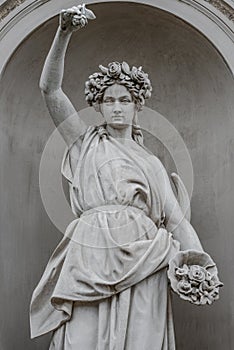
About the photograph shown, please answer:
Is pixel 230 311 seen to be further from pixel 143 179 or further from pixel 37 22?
pixel 37 22

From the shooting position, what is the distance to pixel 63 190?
677 cm

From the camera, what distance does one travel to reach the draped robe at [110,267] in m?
5.66

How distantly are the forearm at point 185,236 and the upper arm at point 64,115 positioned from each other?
686 mm

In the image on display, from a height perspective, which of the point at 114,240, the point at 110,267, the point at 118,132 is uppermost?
the point at 118,132

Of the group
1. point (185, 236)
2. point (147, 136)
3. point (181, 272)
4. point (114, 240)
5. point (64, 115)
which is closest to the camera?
point (181, 272)

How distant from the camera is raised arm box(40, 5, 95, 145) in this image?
18.8 feet

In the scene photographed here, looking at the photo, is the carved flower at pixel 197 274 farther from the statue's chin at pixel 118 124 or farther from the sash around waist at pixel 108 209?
the statue's chin at pixel 118 124

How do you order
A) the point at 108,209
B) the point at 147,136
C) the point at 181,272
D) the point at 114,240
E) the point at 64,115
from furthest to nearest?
the point at 147,136 → the point at 64,115 → the point at 108,209 → the point at 114,240 → the point at 181,272

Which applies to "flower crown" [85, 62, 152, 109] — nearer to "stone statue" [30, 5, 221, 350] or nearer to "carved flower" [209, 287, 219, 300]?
"stone statue" [30, 5, 221, 350]

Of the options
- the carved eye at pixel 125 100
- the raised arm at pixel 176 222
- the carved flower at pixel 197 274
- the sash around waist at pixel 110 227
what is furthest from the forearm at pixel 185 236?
the carved eye at pixel 125 100

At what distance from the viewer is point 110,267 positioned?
18.8 feet

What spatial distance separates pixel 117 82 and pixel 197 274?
3.62 ft

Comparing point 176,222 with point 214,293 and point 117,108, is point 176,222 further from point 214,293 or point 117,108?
A: point 117,108

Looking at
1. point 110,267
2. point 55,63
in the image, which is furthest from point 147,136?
point 110,267
